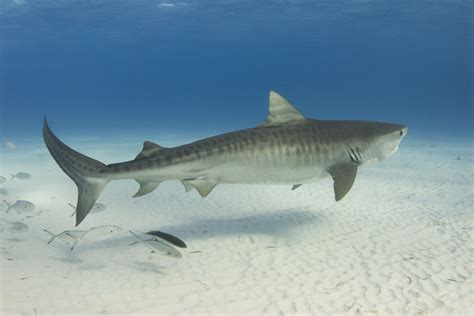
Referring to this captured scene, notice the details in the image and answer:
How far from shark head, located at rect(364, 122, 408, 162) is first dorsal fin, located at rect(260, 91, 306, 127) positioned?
1.27 metres

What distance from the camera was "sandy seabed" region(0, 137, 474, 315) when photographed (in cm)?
468

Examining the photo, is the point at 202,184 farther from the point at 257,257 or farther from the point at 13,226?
the point at 13,226

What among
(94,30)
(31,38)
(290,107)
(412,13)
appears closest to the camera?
(290,107)

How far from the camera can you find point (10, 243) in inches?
266

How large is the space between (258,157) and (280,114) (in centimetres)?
92

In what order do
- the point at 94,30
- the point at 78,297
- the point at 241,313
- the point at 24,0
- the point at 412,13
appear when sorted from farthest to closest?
the point at 94,30, the point at 412,13, the point at 24,0, the point at 78,297, the point at 241,313

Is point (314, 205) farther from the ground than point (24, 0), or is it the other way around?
point (24, 0)

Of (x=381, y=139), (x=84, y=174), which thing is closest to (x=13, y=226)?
(x=84, y=174)

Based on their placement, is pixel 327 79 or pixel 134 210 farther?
pixel 327 79

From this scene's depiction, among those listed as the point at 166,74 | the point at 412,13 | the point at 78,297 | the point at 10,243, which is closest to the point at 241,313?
the point at 78,297

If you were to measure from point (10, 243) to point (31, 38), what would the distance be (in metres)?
63.4

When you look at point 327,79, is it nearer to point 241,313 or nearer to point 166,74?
point 166,74

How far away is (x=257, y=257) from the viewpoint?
6.09 meters

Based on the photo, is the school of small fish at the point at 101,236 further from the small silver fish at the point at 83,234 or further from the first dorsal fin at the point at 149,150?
the first dorsal fin at the point at 149,150
